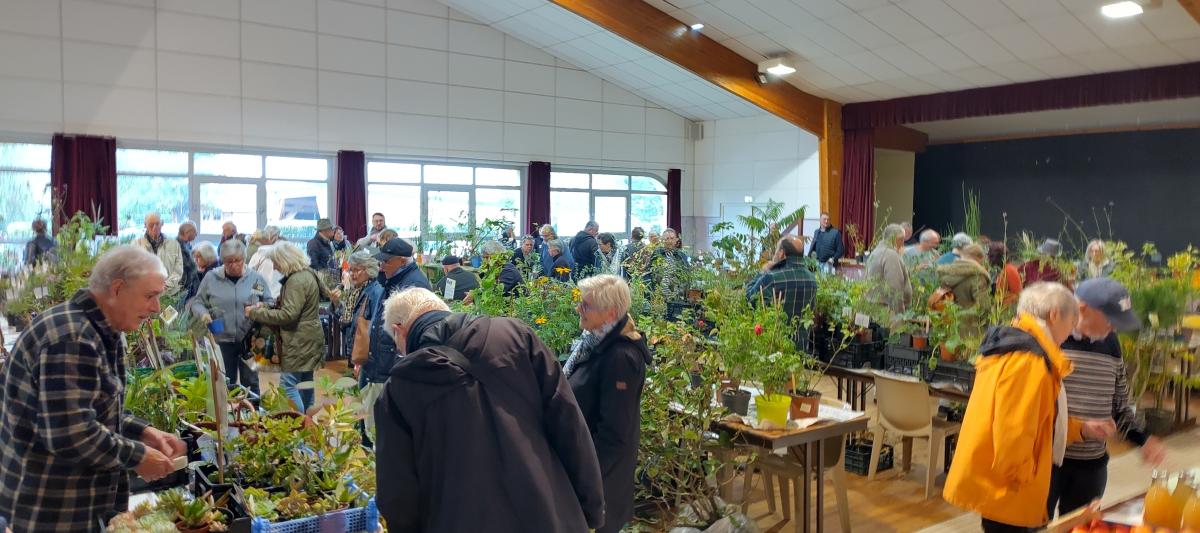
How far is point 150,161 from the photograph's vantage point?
10.6 m

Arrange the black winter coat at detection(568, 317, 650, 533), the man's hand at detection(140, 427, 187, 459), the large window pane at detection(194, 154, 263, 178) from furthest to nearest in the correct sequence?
the large window pane at detection(194, 154, 263, 178), the black winter coat at detection(568, 317, 650, 533), the man's hand at detection(140, 427, 187, 459)

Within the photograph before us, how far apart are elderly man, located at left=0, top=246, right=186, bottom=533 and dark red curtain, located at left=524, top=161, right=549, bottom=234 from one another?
11150mm

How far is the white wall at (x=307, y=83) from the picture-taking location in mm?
9875

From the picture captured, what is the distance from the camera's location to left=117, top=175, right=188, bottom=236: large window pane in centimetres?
1055

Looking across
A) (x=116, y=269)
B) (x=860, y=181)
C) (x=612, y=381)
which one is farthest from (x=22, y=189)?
(x=860, y=181)

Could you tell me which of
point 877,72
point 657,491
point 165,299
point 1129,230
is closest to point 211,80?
point 165,299

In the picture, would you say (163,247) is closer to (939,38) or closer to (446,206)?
(446,206)

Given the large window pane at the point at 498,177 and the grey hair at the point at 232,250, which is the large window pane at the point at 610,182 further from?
the grey hair at the point at 232,250

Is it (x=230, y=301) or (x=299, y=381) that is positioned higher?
(x=230, y=301)

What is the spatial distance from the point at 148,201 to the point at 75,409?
9841 mm

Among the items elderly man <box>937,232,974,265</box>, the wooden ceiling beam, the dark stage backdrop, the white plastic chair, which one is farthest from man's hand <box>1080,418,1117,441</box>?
the dark stage backdrop

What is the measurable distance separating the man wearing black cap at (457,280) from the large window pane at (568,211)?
767 centimetres

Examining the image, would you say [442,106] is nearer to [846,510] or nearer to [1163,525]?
[846,510]

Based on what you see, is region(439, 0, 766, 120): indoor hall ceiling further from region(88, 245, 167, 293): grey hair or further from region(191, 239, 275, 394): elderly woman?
region(88, 245, 167, 293): grey hair
